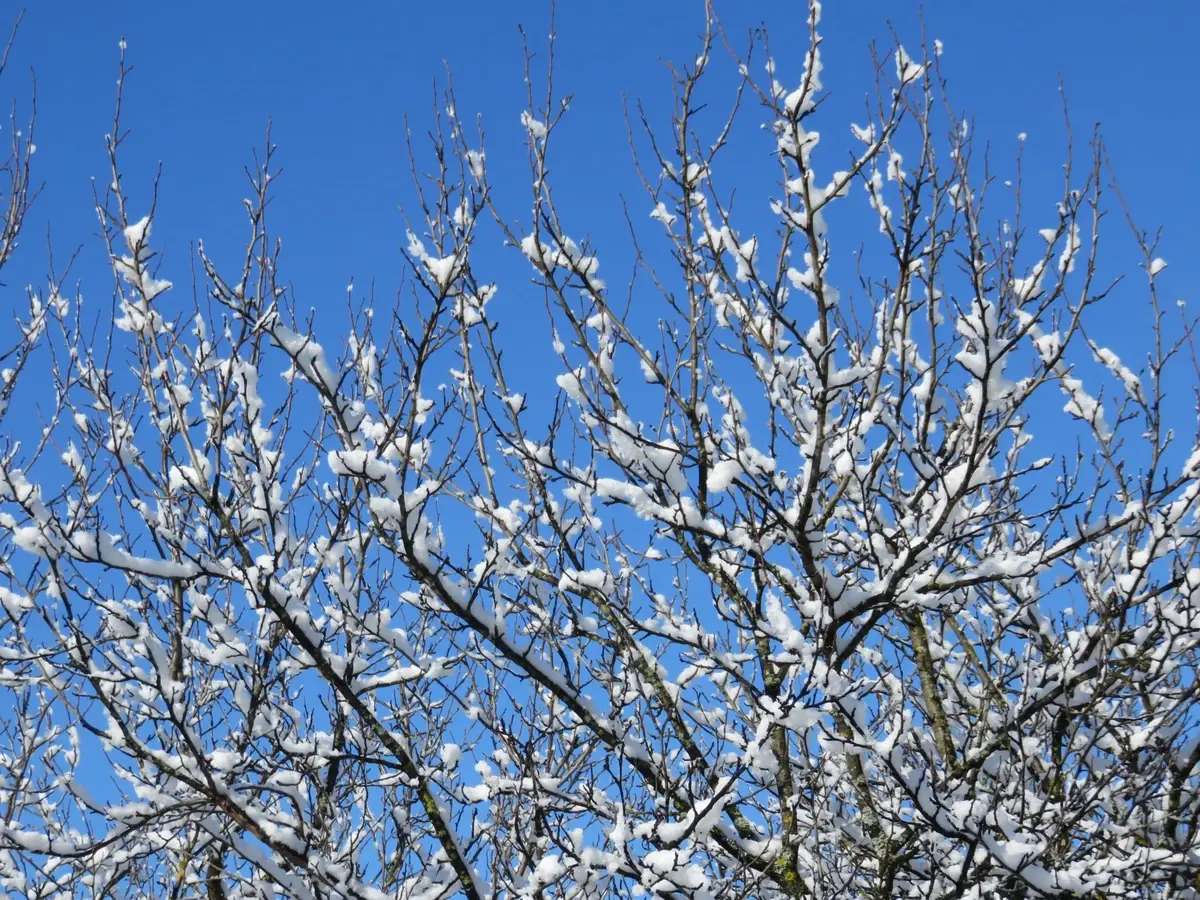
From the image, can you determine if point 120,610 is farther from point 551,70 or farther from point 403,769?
point 551,70

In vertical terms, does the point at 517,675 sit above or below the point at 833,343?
below

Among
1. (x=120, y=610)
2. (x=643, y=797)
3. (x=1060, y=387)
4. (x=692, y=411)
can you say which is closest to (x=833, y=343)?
(x=692, y=411)

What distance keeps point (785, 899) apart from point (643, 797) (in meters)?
0.92

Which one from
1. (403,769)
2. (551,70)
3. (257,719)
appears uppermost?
(551,70)

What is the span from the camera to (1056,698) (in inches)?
163

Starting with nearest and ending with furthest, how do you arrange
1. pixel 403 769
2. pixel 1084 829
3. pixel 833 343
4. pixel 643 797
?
pixel 833 343, pixel 403 769, pixel 1084 829, pixel 643 797

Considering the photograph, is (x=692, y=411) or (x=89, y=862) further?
(x=692, y=411)

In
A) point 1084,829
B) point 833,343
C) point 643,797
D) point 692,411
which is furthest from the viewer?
point 643,797

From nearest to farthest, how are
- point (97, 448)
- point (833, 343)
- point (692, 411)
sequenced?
point (833, 343) < point (692, 411) < point (97, 448)

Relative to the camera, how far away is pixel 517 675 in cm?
451

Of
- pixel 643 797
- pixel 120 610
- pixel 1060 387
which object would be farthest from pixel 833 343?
pixel 120 610

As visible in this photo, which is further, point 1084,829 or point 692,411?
point 692,411

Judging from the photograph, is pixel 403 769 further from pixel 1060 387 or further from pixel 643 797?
pixel 1060 387

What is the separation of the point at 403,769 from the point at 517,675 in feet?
2.40
